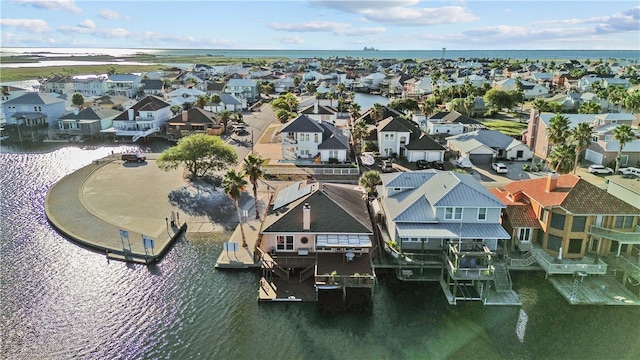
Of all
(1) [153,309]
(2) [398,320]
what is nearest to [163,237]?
(1) [153,309]

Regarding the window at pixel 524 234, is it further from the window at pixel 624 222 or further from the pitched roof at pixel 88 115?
the pitched roof at pixel 88 115

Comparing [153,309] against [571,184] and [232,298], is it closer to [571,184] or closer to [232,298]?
[232,298]

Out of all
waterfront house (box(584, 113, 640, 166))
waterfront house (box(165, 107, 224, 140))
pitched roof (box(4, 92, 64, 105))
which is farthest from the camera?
pitched roof (box(4, 92, 64, 105))

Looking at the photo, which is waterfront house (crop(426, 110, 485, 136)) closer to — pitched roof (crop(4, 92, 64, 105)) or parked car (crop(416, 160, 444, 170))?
parked car (crop(416, 160, 444, 170))

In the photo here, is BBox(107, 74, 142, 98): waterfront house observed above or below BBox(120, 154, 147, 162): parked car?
above

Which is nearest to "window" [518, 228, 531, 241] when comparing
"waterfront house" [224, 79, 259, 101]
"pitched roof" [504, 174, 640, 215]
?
"pitched roof" [504, 174, 640, 215]

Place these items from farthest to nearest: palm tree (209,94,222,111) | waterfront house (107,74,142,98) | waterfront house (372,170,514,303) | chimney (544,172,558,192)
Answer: waterfront house (107,74,142,98) → palm tree (209,94,222,111) → chimney (544,172,558,192) → waterfront house (372,170,514,303)

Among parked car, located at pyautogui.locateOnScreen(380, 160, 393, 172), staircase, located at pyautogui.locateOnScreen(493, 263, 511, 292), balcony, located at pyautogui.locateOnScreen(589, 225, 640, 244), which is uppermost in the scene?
balcony, located at pyautogui.locateOnScreen(589, 225, 640, 244)

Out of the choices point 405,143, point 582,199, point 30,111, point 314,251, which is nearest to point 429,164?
point 405,143
